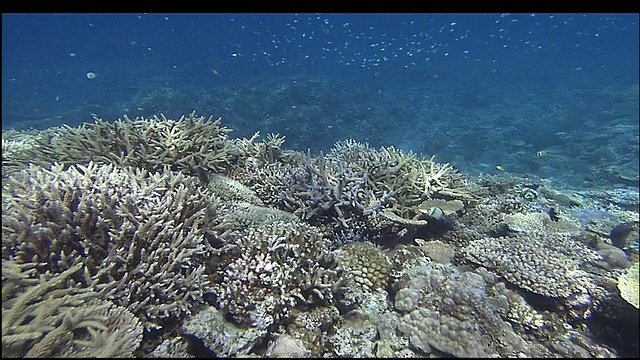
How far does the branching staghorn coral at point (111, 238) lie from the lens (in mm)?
2848

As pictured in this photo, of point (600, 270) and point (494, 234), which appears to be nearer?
point (600, 270)

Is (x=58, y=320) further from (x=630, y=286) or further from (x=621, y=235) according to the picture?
(x=621, y=235)

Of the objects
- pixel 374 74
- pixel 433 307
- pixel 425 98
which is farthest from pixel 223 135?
pixel 374 74

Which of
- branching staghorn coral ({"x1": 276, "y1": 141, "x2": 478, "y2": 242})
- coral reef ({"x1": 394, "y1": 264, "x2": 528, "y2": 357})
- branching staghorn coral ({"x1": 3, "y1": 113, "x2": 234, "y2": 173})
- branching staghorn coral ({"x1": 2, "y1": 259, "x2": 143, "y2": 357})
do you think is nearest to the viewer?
branching staghorn coral ({"x1": 2, "y1": 259, "x2": 143, "y2": 357})

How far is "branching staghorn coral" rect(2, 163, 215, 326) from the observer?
2.85 meters

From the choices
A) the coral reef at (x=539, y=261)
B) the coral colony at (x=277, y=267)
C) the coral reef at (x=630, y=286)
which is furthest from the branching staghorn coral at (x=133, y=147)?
the coral reef at (x=630, y=286)

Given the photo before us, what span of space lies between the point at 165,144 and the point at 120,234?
7.98 ft

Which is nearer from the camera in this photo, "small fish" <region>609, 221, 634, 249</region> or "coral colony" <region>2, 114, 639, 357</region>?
"coral colony" <region>2, 114, 639, 357</region>

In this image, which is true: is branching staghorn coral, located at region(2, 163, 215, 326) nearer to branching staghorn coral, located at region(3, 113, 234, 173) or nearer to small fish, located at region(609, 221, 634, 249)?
branching staghorn coral, located at region(3, 113, 234, 173)

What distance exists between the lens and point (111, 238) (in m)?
3.03

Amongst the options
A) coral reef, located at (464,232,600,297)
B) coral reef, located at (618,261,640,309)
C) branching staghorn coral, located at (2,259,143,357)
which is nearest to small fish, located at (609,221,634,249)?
coral reef, located at (464,232,600,297)

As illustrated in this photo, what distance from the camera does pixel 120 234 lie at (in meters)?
3.10

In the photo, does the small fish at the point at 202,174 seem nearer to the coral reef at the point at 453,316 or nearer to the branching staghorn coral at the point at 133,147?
the branching staghorn coral at the point at 133,147

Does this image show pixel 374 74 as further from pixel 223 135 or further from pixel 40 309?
pixel 40 309
